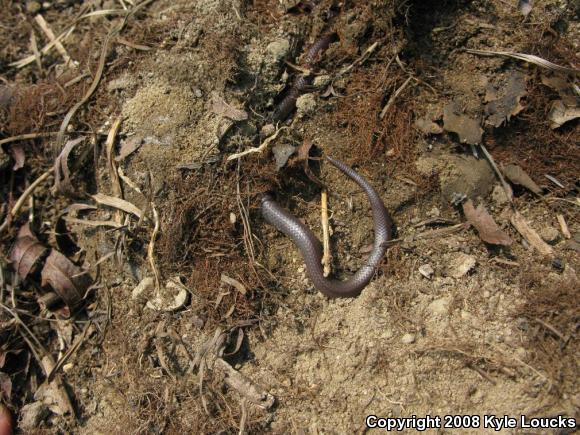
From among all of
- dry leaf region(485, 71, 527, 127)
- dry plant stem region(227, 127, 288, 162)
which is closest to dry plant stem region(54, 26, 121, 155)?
dry plant stem region(227, 127, 288, 162)

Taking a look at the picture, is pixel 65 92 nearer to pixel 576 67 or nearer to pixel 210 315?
pixel 210 315

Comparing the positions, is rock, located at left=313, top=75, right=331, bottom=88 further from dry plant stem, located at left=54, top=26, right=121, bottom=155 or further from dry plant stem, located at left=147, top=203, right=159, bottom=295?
dry plant stem, located at left=54, top=26, right=121, bottom=155

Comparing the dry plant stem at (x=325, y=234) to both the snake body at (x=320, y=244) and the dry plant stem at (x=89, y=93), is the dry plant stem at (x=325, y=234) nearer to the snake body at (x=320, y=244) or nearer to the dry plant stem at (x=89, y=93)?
the snake body at (x=320, y=244)

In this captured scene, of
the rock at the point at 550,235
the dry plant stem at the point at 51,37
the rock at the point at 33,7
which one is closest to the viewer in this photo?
the rock at the point at 550,235

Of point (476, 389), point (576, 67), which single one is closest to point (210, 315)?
point (476, 389)

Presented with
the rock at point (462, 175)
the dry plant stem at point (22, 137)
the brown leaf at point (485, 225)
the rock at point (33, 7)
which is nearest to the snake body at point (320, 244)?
the rock at point (462, 175)
